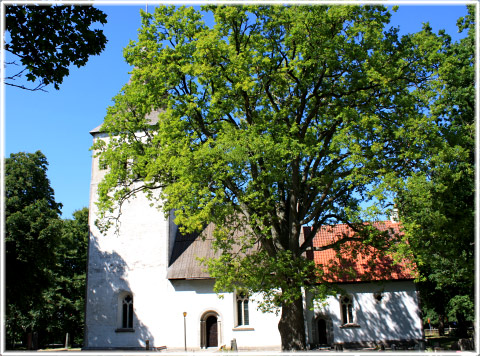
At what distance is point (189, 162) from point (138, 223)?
14.5 metres

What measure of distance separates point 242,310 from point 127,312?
22.6ft

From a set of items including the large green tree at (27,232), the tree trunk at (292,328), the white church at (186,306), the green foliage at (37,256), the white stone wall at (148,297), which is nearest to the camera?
the tree trunk at (292,328)

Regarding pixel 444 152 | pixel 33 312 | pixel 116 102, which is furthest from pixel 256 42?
pixel 33 312

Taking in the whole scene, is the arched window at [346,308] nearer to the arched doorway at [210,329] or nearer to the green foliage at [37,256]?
the arched doorway at [210,329]

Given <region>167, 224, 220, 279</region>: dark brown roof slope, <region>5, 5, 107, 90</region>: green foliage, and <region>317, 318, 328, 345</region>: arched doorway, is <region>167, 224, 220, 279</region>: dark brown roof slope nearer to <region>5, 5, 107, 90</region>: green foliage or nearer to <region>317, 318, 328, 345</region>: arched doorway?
<region>317, 318, 328, 345</region>: arched doorway

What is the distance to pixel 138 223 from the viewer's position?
85.4 feet

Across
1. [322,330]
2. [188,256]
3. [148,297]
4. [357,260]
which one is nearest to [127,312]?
[148,297]

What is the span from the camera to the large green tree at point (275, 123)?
12828mm

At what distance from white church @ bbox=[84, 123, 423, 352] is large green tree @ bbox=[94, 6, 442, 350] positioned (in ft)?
28.2

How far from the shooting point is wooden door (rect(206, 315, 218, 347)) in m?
23.9

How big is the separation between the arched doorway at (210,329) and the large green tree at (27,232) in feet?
30.9

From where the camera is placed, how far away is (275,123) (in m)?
14.1

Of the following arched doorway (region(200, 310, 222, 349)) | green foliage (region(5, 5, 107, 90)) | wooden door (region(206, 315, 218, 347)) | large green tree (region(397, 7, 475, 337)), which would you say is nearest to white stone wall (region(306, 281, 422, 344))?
arched doorway (region(200, 310, 222, 349))

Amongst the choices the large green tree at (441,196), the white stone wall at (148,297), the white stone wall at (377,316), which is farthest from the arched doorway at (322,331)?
the large green tree at (441,196)
